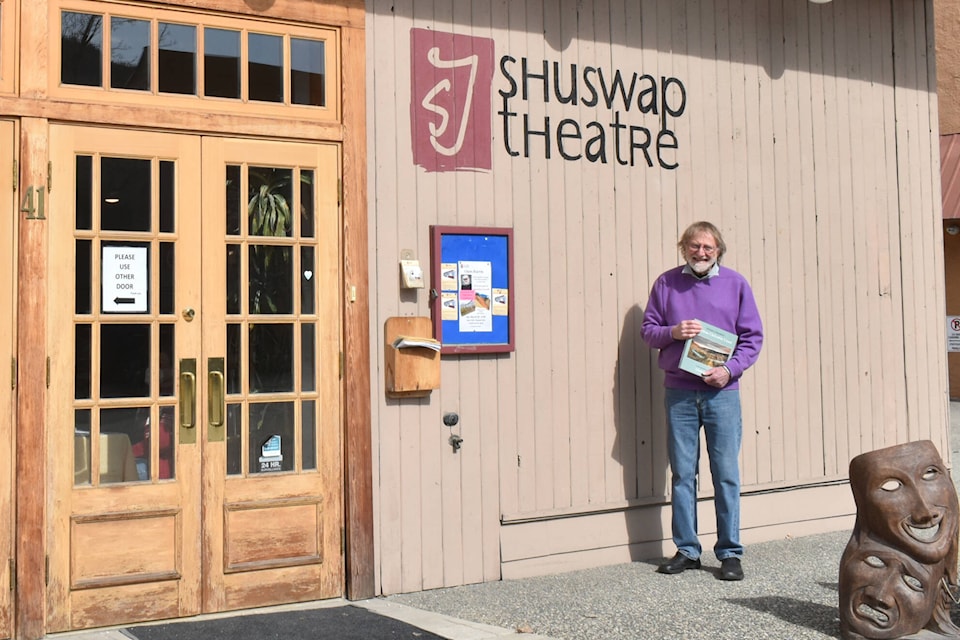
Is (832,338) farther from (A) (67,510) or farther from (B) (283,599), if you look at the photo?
(A) (67,510)

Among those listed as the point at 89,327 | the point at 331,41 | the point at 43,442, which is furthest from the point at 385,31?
the point at 43,442

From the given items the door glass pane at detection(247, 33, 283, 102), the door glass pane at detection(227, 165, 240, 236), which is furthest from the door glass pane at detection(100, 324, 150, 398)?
the door glass pane at detection(247, 33, 283, 102)

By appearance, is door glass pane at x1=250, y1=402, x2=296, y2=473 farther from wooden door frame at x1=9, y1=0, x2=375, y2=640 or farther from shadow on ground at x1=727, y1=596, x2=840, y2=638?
shadow on ground at x1=727, y1=596, x2=840, y2=638

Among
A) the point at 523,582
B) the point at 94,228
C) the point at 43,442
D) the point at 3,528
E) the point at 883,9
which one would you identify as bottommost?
the point at 523,582

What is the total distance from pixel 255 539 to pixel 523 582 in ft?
4.95

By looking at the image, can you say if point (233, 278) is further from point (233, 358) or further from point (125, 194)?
point (125, 194)

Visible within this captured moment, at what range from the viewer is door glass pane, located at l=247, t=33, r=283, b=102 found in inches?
225

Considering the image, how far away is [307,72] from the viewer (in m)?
5.88

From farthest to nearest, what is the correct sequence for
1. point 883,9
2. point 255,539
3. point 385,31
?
1. point 883,9
2. point 385,31
3. point 255,539

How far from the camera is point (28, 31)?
203 inches

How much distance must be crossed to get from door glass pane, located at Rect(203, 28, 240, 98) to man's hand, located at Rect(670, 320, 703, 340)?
259cm

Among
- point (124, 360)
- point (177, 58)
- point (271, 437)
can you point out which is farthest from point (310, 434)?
point (177, 58)

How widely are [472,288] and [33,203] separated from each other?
7.45 feet

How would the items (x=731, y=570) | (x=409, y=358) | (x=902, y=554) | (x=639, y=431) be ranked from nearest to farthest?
(x=902, y=554)
(x=409, y=358)
(x=731, y=570)
(x=639, y=431)
